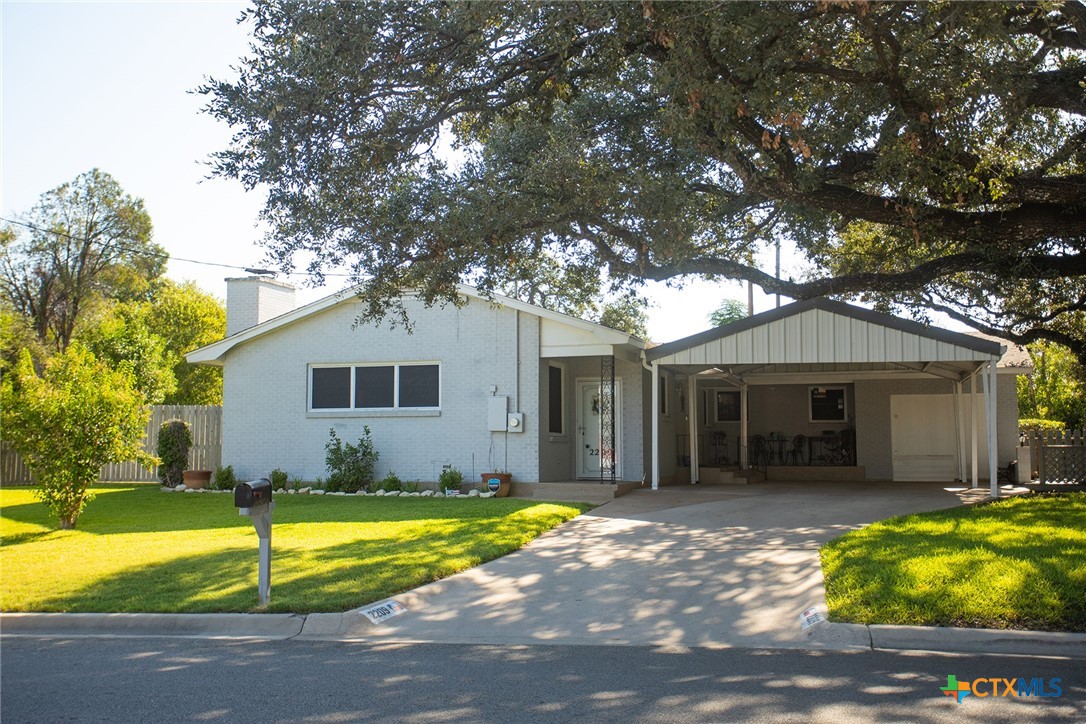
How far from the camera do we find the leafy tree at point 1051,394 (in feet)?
104

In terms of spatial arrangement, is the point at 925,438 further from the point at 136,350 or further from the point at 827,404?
the point at 136,350

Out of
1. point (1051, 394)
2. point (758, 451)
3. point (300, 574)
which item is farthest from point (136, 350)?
point (1051, 394)

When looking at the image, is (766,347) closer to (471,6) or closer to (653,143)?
(653,143)

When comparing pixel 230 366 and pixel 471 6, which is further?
pixel 230 366

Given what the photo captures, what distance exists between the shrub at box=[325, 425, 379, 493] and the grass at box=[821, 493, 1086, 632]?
34.1 ft

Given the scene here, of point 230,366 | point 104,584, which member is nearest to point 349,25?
point 104,584

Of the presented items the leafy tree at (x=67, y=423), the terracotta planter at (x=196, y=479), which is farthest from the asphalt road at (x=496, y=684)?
the terracotta planter at (x=196, y=479)

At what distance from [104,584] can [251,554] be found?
185 centimetres

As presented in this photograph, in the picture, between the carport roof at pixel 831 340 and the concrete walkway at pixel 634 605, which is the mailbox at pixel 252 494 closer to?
the concrete walkway at pixel 634 605

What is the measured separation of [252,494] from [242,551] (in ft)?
10.9

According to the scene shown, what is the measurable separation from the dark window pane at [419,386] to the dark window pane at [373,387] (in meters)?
0.30

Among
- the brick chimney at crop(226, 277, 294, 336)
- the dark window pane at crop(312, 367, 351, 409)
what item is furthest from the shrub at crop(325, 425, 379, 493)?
the brick chimney at crop(226, 277, 294, 336)

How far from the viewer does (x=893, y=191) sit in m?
11.0

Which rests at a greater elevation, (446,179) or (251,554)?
(446,179)
